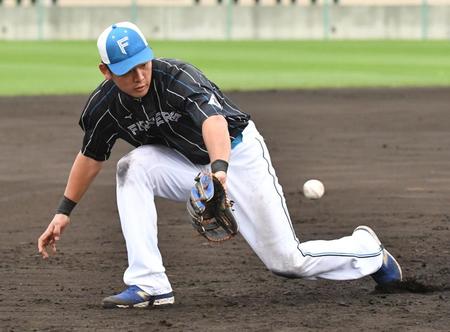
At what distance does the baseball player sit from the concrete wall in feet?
110

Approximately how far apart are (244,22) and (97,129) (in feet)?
113

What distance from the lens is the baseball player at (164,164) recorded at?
5.54m

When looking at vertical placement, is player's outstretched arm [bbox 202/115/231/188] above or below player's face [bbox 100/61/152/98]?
below

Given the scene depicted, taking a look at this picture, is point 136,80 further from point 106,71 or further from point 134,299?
point 134,299

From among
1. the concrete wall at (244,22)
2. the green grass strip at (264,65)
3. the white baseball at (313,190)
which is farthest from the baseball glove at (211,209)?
the concrete wall at (244,22)

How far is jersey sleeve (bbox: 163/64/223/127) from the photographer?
5.47m

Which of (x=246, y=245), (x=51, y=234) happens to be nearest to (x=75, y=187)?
(x=51, y=234)

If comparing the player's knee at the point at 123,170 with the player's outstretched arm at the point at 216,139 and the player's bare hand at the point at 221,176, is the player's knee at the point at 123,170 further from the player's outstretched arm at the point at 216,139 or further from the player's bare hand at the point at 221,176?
the player's bare hand at the point at 221,176

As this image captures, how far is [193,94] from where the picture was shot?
18.2 feet

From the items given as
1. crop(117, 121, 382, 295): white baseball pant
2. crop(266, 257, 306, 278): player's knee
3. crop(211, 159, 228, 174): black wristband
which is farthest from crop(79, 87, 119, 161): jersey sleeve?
crop(266, 257, 306, 278): player's knee

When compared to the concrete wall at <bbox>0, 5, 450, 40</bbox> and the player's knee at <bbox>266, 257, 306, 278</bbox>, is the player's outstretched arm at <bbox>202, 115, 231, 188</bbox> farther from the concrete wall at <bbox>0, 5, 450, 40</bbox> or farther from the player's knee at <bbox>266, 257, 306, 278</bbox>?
the concrete wall at <bbox>0, 5, 450, 40</bbox>

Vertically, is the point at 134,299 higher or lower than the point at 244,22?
higher

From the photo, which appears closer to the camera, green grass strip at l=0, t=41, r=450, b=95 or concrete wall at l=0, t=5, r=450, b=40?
green grass strip at l=0, t=41, r=450, b=95

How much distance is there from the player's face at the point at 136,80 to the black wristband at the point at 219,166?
537mm
